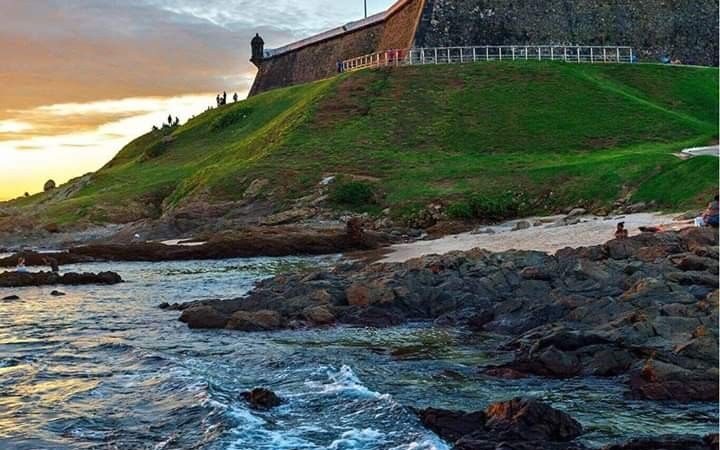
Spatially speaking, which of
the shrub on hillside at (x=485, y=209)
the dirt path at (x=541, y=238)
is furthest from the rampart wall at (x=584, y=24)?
the dirt path at (x=541, y=238)

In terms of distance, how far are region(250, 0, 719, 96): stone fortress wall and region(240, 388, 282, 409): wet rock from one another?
58421 mm

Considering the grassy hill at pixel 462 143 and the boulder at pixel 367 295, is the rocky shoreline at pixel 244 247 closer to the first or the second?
the grassy hill at pixel 462 143

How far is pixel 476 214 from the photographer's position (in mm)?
40938

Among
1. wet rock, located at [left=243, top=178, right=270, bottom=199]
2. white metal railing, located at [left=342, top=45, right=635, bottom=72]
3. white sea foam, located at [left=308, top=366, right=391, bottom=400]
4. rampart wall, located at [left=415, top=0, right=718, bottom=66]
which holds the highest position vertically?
rampart wall, located at [left=415, top=0, right=718, bottom=66]

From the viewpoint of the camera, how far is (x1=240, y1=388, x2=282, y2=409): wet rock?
1185 cm

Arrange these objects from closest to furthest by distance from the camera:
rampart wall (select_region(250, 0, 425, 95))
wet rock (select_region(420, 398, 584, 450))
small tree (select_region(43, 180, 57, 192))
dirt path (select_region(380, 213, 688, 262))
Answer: wet rock (select_region(420, 398, 584, 450)), dirt path (select_region(380, 213, 688, 262)), rampart wall (select_region(250, 0, 425, 95)), small tree (select_region(43, 180, 57, 192))

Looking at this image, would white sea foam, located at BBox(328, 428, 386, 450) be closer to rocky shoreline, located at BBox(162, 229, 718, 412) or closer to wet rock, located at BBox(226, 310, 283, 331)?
rocky shoreline, located at BBox(162, 229, 718, 412)

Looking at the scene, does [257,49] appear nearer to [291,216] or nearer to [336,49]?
[336,49]

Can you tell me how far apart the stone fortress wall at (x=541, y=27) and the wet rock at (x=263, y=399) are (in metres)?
58.4

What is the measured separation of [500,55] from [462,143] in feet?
51.8

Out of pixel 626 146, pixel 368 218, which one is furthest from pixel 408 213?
pixel 626 146

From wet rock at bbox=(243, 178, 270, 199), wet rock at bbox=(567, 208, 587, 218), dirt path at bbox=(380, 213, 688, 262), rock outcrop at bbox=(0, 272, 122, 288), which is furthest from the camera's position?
wet rock at bbox=(243, 178, 270, 199)

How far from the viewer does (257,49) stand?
9600cm

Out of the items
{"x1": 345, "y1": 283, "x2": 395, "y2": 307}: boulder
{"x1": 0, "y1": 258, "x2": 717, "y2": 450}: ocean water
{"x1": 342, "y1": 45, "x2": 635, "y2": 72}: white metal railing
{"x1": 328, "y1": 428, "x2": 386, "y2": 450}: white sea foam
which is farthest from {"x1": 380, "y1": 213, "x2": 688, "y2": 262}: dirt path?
{"x1": 342, "y1": 45, "x2": 635, "y2": 72}: white metal railing
